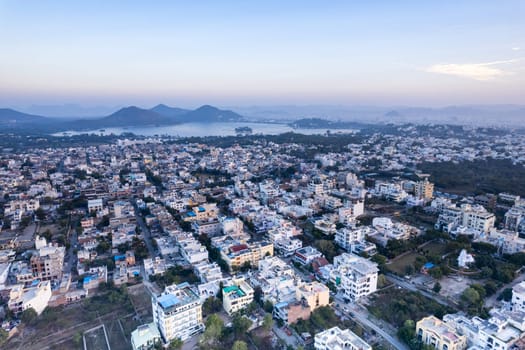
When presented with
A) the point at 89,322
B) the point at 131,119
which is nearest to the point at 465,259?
the point at 89,322

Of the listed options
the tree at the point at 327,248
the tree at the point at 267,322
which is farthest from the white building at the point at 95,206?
the tree at the point at 267,322

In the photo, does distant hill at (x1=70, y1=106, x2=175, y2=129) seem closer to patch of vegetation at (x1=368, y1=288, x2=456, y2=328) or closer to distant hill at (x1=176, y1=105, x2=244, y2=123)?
distant hill at (x1=176, y1=105, x2=244, y2=123)

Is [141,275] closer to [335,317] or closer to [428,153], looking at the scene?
[335,317]

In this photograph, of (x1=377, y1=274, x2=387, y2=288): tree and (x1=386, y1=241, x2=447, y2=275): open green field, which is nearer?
(x1=377, y1=274, x2=387, y2=288): tree

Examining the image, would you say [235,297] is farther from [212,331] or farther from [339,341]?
[339,341]

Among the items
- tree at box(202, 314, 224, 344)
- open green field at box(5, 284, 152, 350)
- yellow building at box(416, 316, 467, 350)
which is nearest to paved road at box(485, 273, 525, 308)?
yellow building at box(416, 316, 467, 350)
